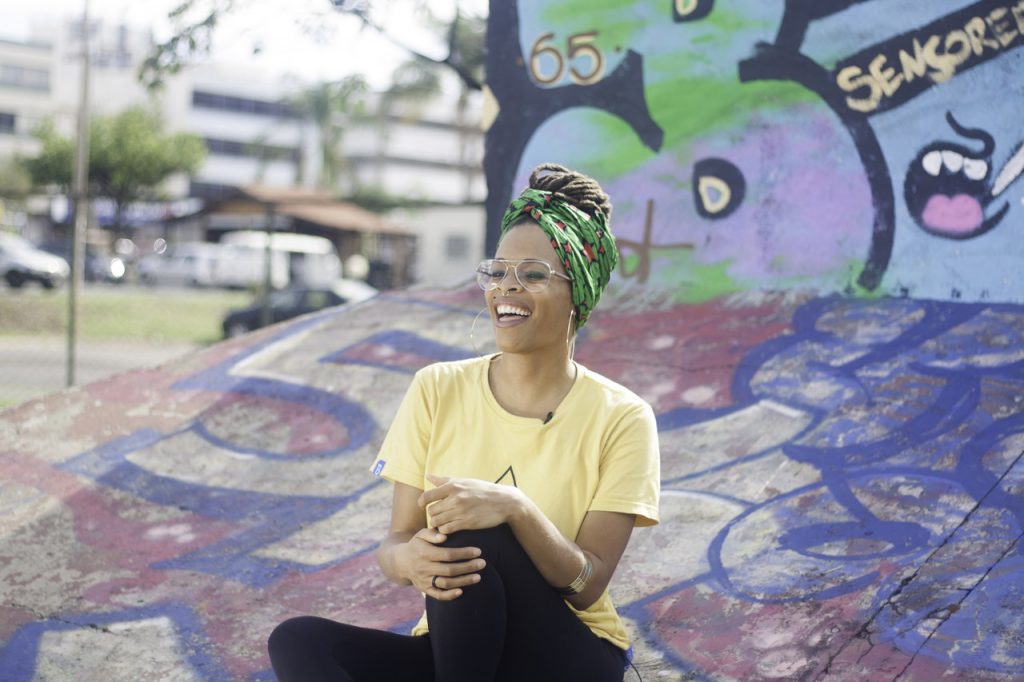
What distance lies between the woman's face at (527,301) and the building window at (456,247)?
90.1ft

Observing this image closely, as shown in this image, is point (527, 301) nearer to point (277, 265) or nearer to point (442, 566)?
point (442, 566)

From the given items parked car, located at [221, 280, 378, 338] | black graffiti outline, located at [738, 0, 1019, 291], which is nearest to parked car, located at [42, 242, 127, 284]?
parked car, located at [221, 280, 378, 338]

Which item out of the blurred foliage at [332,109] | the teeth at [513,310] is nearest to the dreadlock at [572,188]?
the teeth at [513,310]

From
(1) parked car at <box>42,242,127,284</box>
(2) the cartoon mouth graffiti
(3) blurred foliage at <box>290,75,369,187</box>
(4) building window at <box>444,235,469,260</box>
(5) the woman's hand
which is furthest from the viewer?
(4) building window at <box>444,235,469,260</box>

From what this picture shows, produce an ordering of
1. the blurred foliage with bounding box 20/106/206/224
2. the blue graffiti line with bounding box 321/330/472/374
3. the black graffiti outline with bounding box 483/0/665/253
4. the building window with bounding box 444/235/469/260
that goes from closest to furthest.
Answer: the blue graffiti line with bounding box 321/330/472/374, the black graffiti outline with bounding box 483/0/665/253, the building window with bounding box 444/235/469/260, the blurred foliage with bounding box 20/106/206/224

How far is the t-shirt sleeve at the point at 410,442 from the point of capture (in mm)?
2668

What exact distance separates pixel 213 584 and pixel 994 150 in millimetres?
4101

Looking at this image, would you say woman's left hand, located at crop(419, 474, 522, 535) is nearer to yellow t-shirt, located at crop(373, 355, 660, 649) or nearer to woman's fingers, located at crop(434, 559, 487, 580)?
woman's fingers, located at crop(434, 559, 487, 580)

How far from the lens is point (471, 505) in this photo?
7.62ft

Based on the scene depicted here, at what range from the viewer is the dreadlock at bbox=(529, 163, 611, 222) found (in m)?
2.74

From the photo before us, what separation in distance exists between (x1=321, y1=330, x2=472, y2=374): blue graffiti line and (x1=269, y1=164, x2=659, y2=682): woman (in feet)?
10.3

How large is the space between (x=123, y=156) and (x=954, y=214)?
40663 mm

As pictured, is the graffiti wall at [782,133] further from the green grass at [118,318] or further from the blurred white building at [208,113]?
→ the blurred white building at [208,113]

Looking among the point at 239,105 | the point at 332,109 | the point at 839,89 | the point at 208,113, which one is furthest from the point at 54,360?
the point at 239,105
